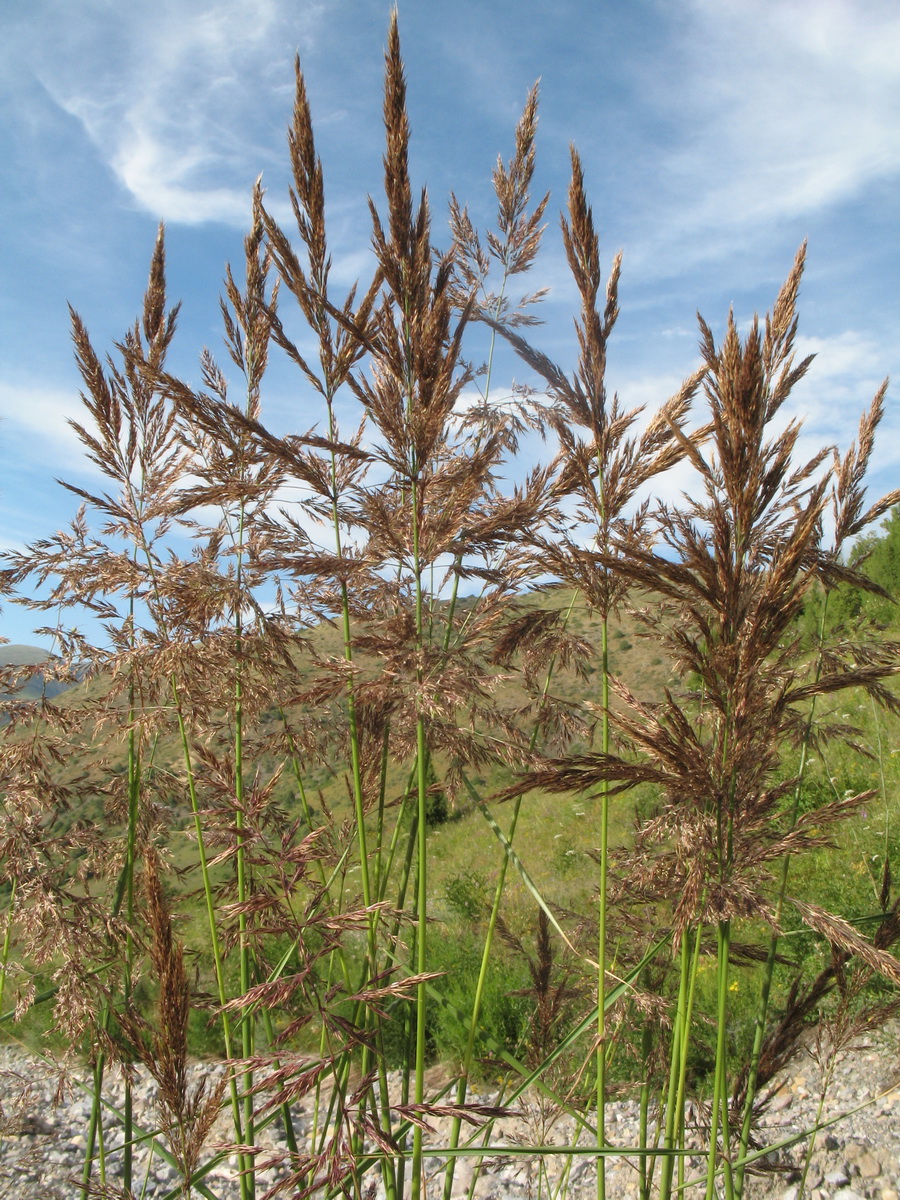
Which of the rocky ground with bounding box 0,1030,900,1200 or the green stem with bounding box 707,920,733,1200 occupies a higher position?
the green stem with bounding box 707,920,733,1200

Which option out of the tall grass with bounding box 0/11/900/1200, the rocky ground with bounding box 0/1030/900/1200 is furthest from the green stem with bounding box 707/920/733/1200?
the rocky ground with bounding box 0/1030/900/1200

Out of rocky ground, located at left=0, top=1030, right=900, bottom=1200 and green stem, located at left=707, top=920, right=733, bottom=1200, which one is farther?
rocky ground, located at left=0, top=1030, right=900, bottom=1200

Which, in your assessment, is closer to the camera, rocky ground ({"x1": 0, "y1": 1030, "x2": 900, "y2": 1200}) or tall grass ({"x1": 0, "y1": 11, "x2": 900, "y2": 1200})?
tall grass ({"x1": 0, "y1": 11, "x2": 900, "y2": 1200})

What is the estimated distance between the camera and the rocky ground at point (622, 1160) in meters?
3.26

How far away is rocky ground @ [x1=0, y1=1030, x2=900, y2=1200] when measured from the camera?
10.7ft

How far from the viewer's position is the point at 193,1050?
677 centimetres

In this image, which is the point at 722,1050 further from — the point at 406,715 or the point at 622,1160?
the point at 622,1160

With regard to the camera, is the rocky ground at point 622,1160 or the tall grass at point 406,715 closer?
the tall grass at point 406,715

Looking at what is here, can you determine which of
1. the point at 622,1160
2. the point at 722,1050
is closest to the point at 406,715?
the point at 722,1050

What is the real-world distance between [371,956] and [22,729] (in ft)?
5.47

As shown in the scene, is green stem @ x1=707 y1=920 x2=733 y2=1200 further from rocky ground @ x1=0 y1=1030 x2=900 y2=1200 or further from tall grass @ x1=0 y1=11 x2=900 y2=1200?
rocky ground @ x1=0 y1=1030 x2=900 y2=1200

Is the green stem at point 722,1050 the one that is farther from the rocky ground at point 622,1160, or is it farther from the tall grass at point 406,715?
the rocky ground at point 622,1160

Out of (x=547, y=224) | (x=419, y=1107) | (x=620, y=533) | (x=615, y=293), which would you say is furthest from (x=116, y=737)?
(x=547, y=224)

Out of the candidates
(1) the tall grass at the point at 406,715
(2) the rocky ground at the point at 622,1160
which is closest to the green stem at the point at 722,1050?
(1) the tall grass at the point at 406,715
